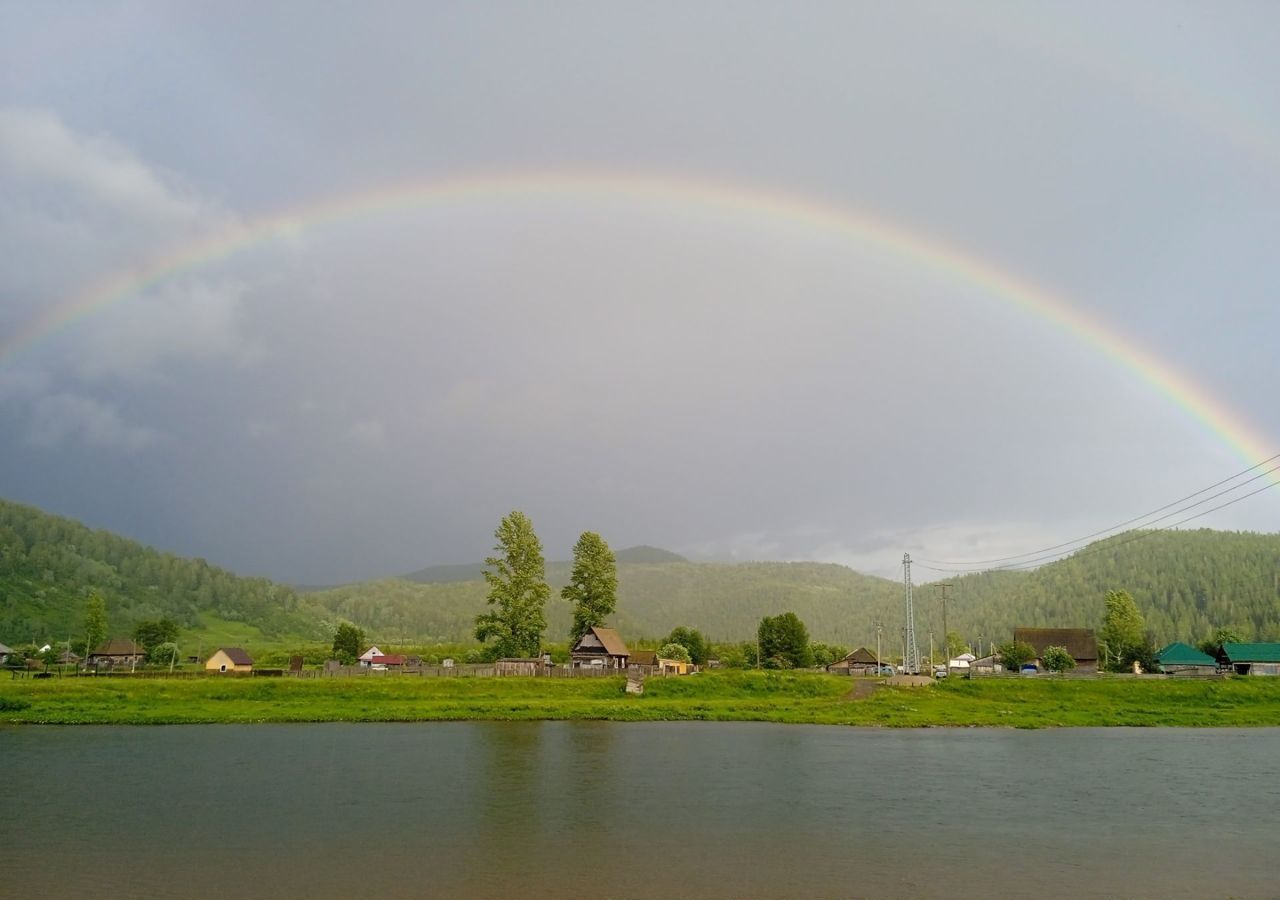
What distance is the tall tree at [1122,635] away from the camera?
116 metres

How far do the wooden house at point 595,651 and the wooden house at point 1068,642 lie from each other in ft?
195

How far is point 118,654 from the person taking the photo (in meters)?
129

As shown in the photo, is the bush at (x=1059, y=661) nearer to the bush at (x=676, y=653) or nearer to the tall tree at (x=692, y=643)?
the tall tree at (x=692, y=643)

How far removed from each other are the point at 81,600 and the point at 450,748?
165 metres

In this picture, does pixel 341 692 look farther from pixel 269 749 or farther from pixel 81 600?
→ pixel 81 600

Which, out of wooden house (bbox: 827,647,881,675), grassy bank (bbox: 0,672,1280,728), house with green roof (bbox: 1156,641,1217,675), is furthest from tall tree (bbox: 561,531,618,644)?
house with green roof (bbox: 1156,641,1217,675)

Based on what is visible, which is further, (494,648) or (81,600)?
(81,600)

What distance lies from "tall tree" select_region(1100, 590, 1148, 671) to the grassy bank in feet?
129

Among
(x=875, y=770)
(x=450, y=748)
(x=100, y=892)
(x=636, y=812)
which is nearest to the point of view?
(x=100, y=892)

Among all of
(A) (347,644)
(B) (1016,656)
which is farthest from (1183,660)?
(A) (347,644)

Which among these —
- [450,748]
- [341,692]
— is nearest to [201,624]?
[341,692]

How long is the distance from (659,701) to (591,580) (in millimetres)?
29076

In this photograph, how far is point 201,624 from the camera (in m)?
196

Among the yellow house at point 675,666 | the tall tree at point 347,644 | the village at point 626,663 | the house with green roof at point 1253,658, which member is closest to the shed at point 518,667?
the village at point 626,663
